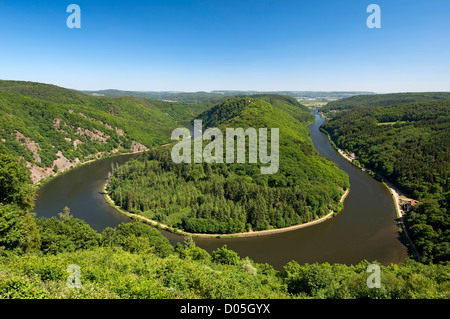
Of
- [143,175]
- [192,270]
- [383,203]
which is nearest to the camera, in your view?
[192,270]

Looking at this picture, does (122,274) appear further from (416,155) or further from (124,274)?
(416,155)

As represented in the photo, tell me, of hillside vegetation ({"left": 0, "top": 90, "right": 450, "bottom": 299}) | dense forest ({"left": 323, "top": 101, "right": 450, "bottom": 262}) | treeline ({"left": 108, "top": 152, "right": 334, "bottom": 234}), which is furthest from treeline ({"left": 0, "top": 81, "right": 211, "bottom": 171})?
dense forest ({"left": 323, "top": 101, "right": 450, "bottom": 262})

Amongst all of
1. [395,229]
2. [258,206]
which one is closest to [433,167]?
[395,229]

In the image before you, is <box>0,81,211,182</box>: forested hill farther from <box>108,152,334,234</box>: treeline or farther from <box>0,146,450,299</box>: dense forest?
<box>0,146,450,299</box>: dense forest

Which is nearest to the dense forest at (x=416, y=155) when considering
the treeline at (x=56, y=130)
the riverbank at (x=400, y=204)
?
the riverbank at (x=400, y=204)

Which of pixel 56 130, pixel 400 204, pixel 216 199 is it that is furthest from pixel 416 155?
pixel 56 130

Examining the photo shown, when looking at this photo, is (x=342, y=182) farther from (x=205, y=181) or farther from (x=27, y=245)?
(x=27, y=245)

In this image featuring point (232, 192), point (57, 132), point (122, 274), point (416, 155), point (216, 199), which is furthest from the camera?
point (57, 132)
